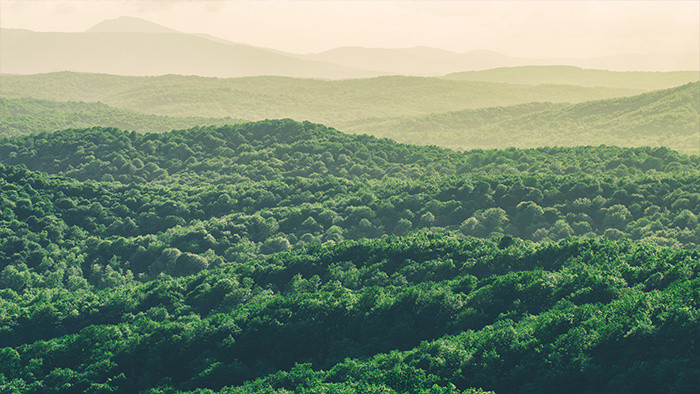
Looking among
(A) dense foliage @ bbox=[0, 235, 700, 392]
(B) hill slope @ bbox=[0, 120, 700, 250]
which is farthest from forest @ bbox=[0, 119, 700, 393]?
(B) hill slope @ bbox=[0, 120, 700, 250]

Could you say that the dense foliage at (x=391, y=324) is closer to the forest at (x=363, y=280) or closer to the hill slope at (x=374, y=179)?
the forest at (x=363, y=280)

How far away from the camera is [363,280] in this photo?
78438mm

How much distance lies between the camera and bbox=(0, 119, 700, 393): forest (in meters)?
53.3

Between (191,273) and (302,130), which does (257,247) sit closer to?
(191,273)

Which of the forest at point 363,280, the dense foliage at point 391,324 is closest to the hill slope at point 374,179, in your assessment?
the forest at point 363,280

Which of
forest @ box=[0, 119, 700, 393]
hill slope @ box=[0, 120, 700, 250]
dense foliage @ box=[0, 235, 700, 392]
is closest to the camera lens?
dense foliage @ box=[0, 235, 700, 392]

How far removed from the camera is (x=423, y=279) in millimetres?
76062

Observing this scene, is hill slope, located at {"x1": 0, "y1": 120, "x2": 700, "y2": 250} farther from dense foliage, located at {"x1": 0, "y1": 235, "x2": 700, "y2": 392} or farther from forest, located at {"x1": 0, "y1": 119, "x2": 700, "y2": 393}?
dense foliage, located at {"x1": 0, "y1": 235, "x2": 700, "y2": 392}

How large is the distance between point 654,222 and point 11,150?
14025cm

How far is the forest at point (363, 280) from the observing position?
53.3m

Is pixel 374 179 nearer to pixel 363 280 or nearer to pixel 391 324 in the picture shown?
pixel 363 280

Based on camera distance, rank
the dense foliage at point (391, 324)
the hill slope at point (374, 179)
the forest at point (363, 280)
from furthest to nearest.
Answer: the hill slope at point (374, 179)
the forest at point (363, 280)
the dense foliage at point (391, 324)

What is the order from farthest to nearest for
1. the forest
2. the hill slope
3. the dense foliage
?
the hill slope → the forest → the dense foliage

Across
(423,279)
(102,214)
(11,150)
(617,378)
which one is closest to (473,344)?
(617,378)
